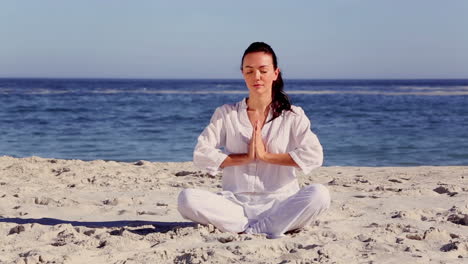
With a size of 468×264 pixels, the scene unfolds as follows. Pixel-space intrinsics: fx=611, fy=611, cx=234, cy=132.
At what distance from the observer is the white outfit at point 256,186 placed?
3971mm

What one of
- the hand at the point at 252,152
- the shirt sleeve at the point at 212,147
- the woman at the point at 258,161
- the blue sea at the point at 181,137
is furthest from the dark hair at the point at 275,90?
the blue sea at the point at 181,137

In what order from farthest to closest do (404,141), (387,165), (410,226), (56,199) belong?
(404,141), (387,165), (56,199), (410,226)

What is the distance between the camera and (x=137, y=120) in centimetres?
1698

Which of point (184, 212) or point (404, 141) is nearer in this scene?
point (184, 212)

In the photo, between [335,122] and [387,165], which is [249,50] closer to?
[387,165]

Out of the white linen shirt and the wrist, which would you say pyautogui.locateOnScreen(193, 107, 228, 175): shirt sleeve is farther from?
the wrist

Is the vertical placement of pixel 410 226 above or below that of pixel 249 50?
below

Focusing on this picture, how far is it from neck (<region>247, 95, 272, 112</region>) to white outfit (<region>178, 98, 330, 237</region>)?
50mm

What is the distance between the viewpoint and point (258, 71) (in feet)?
12.8

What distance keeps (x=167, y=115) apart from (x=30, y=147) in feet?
26.6

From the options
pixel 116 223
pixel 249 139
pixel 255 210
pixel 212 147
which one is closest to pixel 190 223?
pixel 116 223

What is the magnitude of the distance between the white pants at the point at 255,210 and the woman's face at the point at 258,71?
73 cm

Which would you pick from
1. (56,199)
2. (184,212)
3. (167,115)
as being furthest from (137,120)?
(184,212)

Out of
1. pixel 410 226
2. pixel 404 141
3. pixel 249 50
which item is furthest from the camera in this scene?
pixel 404 141
